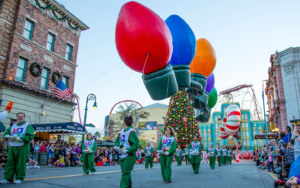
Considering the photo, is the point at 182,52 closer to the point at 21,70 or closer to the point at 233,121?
the point at 233,121

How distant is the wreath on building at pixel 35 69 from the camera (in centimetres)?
2092

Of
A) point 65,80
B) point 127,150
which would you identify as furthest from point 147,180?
point 65,80

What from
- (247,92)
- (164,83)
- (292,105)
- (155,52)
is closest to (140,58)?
(155,52)

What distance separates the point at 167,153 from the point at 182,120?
23516 millimetres

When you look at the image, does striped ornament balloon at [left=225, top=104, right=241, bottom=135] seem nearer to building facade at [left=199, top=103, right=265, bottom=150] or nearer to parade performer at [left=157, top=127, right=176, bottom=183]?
parade performer at [left=157, top=127, right=176, bottom=183]

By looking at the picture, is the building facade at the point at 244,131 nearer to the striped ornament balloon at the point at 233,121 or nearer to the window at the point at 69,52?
the window at the point at 69,52

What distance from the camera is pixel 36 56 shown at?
71.0 ft

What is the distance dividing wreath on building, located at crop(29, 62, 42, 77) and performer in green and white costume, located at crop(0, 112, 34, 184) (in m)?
15.4

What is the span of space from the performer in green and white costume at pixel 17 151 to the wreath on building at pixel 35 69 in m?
15.4

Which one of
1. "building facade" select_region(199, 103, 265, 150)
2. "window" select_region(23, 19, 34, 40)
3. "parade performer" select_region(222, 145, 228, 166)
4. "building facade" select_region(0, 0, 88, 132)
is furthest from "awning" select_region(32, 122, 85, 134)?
"building facade" select_region(199, 103, 265, 150)

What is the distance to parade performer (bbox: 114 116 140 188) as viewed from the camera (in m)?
5.35

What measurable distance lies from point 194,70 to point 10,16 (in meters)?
19.0

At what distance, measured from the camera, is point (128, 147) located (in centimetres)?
568

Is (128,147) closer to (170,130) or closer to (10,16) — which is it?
(170,130)
